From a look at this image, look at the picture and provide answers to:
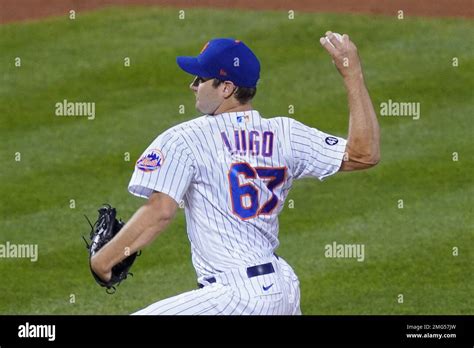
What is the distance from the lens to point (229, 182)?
5.70m

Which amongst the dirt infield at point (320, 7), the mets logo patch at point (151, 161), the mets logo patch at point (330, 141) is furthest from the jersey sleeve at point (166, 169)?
the dirt infield at point (320, 7)

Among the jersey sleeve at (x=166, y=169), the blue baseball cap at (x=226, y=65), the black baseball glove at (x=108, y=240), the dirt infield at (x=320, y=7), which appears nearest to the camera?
the jersey sleeve at (x=166, y=169)

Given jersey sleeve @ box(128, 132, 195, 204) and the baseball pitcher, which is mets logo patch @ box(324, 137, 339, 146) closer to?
the baseball pitcher

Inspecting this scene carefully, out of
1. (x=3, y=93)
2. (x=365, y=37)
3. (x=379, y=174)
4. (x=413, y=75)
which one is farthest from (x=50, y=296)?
(x=365, y=37)

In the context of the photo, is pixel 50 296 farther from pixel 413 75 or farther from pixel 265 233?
pixel 413 75

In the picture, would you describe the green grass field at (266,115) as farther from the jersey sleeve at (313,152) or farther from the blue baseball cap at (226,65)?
the blue baseball cap at (226,65)

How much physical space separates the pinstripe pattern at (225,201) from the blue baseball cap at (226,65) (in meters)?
0.17

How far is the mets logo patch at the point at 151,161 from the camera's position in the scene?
560 centimetres

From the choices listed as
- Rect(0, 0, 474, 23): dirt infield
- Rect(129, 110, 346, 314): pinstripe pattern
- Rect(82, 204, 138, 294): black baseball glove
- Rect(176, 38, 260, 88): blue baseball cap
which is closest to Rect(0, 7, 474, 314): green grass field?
Rect(0, 0, 474, 23): dirt infield

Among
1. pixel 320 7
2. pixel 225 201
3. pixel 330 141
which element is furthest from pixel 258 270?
pixel 320 7

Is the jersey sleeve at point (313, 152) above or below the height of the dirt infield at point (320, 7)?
below

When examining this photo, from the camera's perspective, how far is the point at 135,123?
45.9 feet
